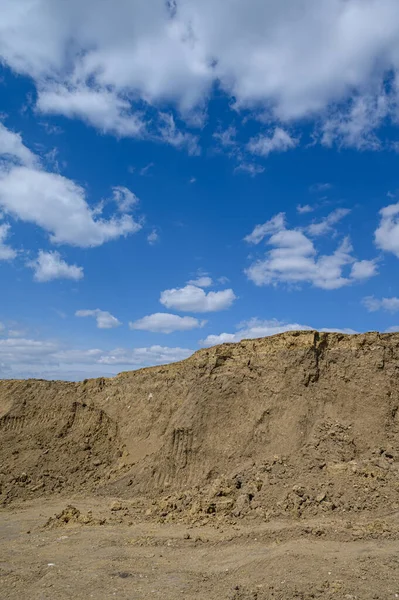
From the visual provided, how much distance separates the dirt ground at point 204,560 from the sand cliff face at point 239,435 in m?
1.30

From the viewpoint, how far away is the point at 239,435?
15.7m

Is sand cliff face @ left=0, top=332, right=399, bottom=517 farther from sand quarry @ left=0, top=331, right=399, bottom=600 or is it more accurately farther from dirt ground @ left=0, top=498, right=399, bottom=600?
dirt ground @ left=0, top=498, right=399, bottom=600

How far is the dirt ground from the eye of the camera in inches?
296

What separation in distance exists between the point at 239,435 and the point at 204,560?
21.9 ft

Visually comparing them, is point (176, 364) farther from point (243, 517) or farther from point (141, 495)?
point (243, 517)

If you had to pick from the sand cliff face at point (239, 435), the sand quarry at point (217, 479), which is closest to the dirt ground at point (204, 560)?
the sand quarry at point (217, 479)

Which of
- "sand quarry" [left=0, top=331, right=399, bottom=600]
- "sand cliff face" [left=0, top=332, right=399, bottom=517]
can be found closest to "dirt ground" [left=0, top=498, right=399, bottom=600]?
"sand quarry" [left=0, top=331, right=399, bottom=600]

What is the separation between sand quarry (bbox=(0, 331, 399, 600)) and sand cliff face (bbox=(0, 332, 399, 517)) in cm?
5

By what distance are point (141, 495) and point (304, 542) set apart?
26.0 feet

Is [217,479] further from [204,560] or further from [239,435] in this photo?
[204,560]

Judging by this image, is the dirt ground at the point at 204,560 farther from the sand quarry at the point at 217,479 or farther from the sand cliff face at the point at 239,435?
the sand cliff face at the point at 239,435

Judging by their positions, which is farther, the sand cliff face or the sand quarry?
the sand cliff face

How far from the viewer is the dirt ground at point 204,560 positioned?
24.7 feet

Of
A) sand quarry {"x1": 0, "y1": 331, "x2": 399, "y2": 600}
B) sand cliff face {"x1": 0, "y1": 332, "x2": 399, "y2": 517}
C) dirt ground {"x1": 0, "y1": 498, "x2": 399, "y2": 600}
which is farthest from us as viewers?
sand cliff face {"x1": 0, "y1": 332, "x2": 399, "y2": 517}
